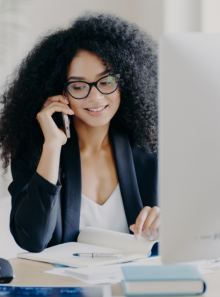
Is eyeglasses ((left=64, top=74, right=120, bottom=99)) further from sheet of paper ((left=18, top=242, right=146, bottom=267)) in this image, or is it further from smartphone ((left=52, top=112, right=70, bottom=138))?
sheet of paper ((left=18, top=242, right=146, bottom=267))

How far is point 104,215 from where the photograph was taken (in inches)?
57.8

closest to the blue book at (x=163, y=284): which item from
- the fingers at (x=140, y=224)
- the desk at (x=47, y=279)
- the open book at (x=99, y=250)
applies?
A: the desk at (x=47, y=279)

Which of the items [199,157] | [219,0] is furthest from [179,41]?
[219,0]

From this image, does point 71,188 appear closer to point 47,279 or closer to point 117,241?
point 117,241

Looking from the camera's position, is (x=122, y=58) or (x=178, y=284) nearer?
(x=178, y=284)

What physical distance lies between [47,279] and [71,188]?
0.61 m

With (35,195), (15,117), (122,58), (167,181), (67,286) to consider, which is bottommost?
(67,286)

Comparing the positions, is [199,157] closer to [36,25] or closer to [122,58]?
[122,58]

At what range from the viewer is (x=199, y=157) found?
632mm

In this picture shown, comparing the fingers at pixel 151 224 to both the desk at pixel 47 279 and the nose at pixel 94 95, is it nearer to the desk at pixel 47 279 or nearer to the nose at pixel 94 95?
the desk at pixel 47 279

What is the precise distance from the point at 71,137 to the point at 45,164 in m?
0.35

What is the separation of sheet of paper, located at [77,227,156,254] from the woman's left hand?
0.03 meters

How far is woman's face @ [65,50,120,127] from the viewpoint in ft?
4.58

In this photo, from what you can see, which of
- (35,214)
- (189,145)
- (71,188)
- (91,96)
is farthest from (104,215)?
(189,145)
